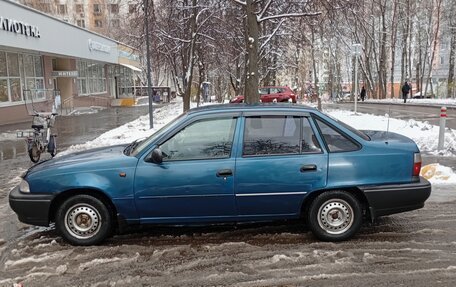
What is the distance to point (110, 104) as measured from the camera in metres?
40.3

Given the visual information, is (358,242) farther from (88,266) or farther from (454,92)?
(454,92)

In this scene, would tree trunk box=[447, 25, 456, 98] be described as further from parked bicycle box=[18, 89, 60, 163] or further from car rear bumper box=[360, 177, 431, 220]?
car rear bumper box=[360, 177, 431, 220]

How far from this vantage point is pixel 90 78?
1476 inches

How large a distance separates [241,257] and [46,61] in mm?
26469

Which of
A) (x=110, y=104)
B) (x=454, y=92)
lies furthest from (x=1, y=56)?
(x=454, y=92)

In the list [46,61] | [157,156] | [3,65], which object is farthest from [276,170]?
[46,61]

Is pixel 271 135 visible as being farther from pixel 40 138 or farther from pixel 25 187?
pixel 40 138

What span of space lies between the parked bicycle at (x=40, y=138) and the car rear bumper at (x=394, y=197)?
26.6ft

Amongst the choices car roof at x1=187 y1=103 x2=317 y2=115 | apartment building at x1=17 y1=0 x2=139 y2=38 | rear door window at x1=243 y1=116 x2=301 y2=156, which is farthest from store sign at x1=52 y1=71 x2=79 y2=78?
apartment building at x1=17 y1=0 x2=139 y2=38

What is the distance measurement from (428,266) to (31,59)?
25.8m

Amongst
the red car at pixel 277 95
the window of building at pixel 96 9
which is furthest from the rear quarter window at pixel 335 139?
the window of building at pixel 96 9

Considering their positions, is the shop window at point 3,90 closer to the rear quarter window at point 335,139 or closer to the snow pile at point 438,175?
the snow pile at point 438,175

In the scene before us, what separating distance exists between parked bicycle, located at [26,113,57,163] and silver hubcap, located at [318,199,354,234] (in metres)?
7.76

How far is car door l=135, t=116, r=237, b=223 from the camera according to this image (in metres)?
4.81
